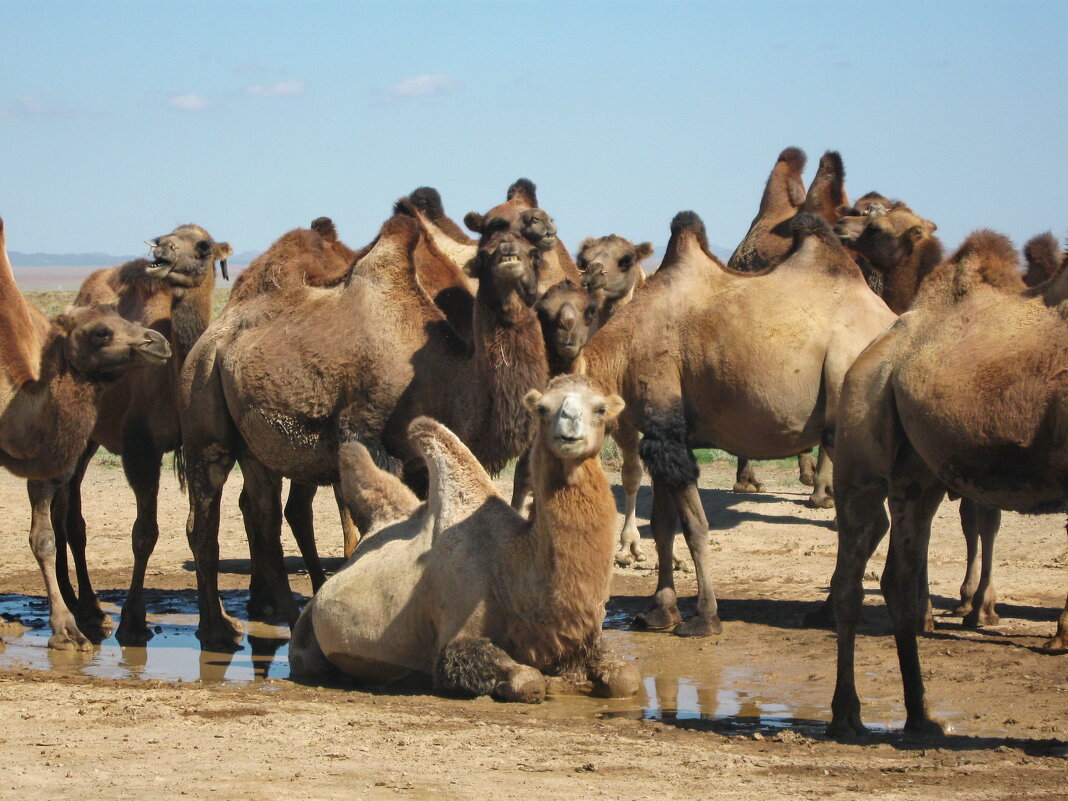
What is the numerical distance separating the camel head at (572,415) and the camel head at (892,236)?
3.74 meters

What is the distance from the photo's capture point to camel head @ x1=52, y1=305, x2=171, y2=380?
29.9 feet

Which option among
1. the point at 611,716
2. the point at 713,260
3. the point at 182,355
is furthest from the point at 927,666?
the point at 182,355

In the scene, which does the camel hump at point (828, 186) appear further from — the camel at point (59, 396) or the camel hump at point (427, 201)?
the camel at point (59, 396)

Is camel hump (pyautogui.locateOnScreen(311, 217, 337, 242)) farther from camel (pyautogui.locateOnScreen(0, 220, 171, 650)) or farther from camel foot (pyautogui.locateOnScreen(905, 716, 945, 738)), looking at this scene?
camel foot (pyautogui.locateOnScreen(905, 716, 945, 738))

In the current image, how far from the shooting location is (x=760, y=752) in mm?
5980

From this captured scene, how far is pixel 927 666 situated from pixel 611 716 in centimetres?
197

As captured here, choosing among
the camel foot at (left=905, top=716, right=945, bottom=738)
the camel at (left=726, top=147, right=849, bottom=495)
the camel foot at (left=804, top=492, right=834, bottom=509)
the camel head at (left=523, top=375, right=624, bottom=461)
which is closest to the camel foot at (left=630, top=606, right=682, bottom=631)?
the camel head at (left=523, top=375, right=624, bottom=461)

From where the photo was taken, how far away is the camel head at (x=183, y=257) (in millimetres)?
10250

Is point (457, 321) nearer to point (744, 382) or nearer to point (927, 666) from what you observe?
point (744, 382)

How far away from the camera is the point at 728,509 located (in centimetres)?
1341

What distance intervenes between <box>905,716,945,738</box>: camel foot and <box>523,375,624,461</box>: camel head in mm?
1786

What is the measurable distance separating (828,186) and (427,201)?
370cm

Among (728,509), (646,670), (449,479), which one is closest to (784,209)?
(728,509)

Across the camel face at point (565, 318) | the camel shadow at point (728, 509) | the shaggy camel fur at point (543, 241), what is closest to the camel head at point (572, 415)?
the camel face at point (565, 318)
